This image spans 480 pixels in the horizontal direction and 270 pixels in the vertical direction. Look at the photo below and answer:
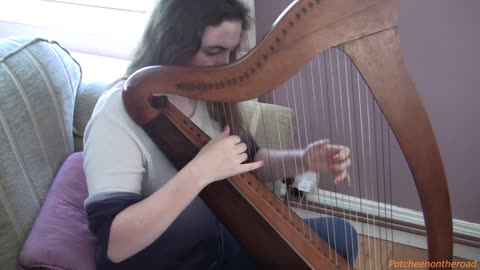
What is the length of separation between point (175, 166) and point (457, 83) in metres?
0.89

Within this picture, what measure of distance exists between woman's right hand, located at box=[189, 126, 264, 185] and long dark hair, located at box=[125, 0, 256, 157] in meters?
0.13

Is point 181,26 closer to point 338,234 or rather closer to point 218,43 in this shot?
point 218,43

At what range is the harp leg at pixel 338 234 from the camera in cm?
115

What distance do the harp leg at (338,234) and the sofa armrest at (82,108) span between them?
71 cm

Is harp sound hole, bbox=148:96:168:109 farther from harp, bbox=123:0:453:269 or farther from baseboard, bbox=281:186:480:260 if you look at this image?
baseboard, bbox=281:186:480:260

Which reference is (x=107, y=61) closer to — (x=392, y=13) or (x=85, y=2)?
(x=85, y=2)

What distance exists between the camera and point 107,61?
75.6 inches

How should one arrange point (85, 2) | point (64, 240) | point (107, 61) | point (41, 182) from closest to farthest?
point (64, 240), point (41, 182), point (107, 61), point (85, 2)

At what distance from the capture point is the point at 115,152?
96cm

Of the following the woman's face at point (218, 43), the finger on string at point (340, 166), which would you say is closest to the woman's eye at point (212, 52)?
the woman's face at point (218, 43)

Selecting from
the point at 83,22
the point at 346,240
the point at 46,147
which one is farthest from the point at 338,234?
the point at 83,22

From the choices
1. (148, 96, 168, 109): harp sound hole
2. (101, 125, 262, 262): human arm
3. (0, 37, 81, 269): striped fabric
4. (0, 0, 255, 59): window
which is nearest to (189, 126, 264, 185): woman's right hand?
(101, 125, 262, 262): human arm

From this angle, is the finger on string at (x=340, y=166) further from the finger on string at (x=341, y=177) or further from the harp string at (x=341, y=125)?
the harp string at (x=341, y=125)

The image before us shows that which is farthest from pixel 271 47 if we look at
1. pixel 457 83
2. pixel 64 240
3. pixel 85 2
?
pixel 85 2
